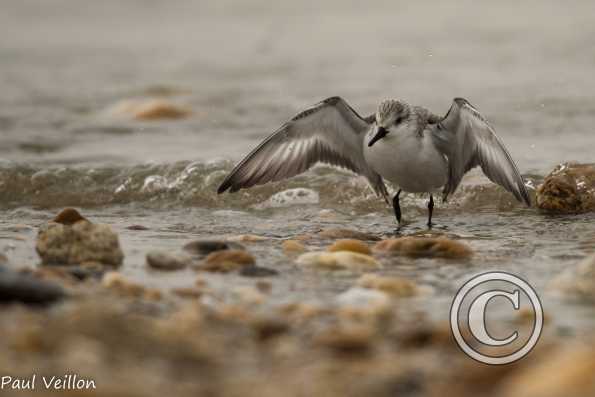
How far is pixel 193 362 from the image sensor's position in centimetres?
299

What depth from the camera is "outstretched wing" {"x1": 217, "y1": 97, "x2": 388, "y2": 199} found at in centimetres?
671

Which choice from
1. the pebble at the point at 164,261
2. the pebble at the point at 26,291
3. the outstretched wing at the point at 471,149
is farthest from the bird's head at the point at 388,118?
the pebble at the point at 26,291

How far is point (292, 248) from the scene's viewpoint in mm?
5477

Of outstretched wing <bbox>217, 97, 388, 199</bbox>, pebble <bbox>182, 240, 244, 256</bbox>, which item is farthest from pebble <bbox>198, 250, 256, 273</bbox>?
outstretched wing <bbox>217, 97, 388, 199</bbox>

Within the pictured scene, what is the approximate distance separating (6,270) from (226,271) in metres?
1.31

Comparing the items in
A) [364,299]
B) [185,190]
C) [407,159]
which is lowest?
[364,299]

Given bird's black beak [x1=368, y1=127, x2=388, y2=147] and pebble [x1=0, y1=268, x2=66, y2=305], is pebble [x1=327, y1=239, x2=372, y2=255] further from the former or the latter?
pebble [x1=0, y1=268, x2=66, y2=305]

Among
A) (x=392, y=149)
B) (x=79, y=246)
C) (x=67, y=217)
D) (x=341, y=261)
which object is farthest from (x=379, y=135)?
(x=79, y=246)

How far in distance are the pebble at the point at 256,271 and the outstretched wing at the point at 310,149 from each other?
6.22ft

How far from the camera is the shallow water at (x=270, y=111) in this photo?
18.7ft

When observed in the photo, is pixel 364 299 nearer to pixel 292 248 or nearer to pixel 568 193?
pixel 292 248

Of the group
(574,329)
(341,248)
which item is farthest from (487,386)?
(341,248)

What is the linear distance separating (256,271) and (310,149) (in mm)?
2361

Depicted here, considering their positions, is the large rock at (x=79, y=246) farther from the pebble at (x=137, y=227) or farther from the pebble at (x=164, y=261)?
the pebble at (x=137, y=227)
